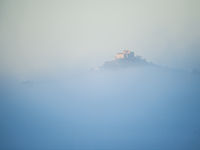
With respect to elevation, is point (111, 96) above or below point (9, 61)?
below

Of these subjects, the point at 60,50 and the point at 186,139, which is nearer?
the point at 186,139

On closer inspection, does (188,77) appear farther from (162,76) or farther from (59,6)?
(59,6)

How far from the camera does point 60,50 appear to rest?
423 centimetres

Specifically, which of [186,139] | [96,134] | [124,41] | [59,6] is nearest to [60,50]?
[59,6]

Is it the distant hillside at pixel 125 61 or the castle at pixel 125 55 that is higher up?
the castle at pixel 125 55

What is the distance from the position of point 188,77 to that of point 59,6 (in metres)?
2.09

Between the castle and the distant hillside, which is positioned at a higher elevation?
the castle

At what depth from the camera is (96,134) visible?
411 cm

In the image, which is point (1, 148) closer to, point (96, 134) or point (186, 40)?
point (96, 134)

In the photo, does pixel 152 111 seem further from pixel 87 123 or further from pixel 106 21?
pixel 106 21

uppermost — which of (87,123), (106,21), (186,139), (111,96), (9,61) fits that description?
(106,21)

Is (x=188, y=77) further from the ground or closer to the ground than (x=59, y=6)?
closer to the ground

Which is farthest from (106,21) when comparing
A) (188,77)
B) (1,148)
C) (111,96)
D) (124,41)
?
(1,148)

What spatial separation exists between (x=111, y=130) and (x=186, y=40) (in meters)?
1.67
